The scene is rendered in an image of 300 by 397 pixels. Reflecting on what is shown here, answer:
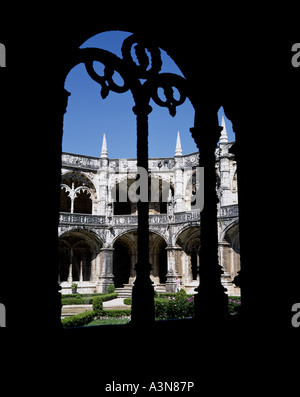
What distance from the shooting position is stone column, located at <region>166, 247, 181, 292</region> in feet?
70.5

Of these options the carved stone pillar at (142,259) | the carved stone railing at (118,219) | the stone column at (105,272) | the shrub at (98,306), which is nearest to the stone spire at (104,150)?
the carved stone railing at (118,219)

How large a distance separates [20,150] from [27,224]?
56 centimetres

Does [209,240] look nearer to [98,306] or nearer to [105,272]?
[98,306]

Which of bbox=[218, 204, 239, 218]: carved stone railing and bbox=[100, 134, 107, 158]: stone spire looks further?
bbox=[100, 134, 107, 158]: stone spire

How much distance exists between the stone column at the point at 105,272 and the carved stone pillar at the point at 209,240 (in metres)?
19.1

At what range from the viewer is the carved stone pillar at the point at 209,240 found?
3.74 m

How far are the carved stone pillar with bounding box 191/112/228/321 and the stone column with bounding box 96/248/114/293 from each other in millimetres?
19063

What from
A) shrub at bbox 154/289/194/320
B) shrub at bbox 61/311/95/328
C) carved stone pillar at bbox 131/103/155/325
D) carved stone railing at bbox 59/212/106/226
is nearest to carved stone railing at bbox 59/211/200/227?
carved stone railing at bbox 59/212/106/226

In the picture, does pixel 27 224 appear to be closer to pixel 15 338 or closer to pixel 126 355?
pixel 15 338

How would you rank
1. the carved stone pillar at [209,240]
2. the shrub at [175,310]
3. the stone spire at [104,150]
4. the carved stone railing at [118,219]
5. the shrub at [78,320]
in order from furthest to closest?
1. the stone spire at [104,150]
2. the carved stone railing at [118,219]
3. the shrub at [175,310]
4. the shrub at [78,320]
5. the carved stone pillar at [209,240]

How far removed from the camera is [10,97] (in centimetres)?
264

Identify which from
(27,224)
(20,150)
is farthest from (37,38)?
(27,224)

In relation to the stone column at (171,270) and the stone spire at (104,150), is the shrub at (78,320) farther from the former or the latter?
the stone spire at (104,150)

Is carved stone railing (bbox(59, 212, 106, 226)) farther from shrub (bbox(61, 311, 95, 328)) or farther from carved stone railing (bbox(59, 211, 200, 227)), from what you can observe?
shrub (bbox(61, 311, 95, 328))
